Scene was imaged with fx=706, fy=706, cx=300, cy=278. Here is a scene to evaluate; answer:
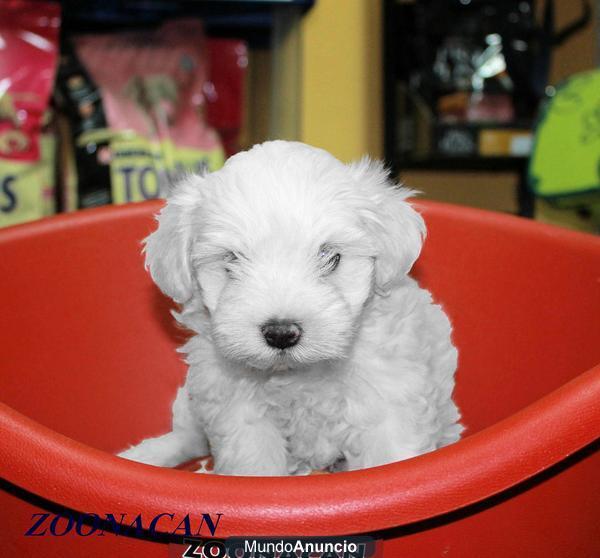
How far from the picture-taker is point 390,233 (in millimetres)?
1135

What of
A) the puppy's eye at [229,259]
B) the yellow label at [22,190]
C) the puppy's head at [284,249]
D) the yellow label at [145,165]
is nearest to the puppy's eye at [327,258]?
the puppy's head at [284,249]

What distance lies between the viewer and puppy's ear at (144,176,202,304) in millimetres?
1151

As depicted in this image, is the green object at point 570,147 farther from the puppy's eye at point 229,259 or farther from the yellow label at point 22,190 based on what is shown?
the yellow label at point 22,190

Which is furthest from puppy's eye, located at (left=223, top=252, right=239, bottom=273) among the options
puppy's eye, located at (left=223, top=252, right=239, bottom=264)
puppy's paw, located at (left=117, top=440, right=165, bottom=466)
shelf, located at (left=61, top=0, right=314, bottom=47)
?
shelf, located at (left=61, top=0, right=314, bottom=47)

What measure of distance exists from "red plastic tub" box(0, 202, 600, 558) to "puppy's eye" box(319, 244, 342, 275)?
1.10ft

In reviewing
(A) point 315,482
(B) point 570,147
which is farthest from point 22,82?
(A) point 315,482

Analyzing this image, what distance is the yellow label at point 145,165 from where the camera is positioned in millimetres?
2189

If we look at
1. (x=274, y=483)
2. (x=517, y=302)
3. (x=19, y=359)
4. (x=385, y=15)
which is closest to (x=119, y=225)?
(x=19, y=359)

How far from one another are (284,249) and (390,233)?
7.9 inches

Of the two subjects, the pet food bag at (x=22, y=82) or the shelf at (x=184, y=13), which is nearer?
the pet food bag at (x=22, y=82)

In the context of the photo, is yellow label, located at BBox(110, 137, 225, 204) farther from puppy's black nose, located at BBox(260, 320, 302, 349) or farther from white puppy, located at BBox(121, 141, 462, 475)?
puppy's black nose, located at BBox(260, 320, 302, 349)

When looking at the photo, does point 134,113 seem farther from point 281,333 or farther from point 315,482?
point 315,482

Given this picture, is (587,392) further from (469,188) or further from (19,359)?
(469,188)

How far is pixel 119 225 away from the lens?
155 cm
